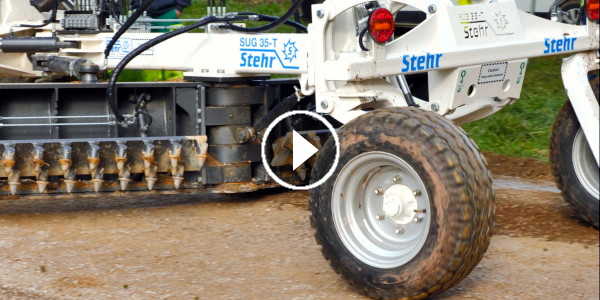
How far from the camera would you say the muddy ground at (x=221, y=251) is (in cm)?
536

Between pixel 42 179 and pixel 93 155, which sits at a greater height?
pixel 93 155

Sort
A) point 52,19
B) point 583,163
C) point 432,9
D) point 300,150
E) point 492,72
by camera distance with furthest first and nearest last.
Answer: point 52,19 → point 300,150 → point 583,163 → point 492,72 → point 432,9

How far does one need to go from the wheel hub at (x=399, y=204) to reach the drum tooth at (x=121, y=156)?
2.20m

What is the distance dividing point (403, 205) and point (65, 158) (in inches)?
102

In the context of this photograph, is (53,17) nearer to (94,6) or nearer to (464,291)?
(94,6)

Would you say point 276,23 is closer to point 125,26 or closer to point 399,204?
point 125,26

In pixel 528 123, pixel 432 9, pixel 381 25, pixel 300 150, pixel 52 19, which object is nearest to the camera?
pixel 381 25

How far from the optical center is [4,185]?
22.4ft

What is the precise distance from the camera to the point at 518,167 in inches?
352

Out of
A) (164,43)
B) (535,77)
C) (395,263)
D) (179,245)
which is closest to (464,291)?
(395,263)

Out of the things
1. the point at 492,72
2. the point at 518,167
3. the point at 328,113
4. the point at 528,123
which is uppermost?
the point at 492,72

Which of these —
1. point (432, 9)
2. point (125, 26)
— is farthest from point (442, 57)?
point (125, 26)

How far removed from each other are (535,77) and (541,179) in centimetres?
349

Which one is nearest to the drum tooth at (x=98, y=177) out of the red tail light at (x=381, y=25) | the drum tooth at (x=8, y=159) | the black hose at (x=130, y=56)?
the black hose at (x=130, y=56)
